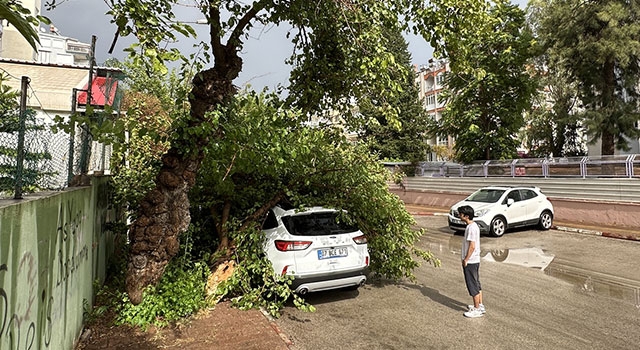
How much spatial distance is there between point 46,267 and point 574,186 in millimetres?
18314

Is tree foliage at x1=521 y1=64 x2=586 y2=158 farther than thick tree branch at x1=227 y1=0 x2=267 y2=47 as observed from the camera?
Yes

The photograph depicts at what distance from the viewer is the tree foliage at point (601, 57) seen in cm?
1778

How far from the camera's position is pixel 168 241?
5.49 metres

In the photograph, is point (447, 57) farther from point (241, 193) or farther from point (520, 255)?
point (520, 255)

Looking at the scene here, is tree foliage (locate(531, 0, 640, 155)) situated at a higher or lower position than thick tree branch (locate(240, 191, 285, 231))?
higher

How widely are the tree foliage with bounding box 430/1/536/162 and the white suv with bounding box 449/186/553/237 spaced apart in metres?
8.22

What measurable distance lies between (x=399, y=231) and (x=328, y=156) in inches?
74.6

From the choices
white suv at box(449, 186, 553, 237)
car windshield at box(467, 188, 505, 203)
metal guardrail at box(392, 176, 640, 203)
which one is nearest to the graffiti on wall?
metal guardrail at box(392, 176, 640, 203)

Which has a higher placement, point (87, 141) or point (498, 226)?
point (87, 141)

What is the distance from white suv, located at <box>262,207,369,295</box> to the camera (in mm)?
5809

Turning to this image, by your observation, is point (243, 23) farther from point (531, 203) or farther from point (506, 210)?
point (531, 203)

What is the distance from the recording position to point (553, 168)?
683 inches

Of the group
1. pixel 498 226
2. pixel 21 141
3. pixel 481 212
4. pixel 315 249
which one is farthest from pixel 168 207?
pixel 498 226

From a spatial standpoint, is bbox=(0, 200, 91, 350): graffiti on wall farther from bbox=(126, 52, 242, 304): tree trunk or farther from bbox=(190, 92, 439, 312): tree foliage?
bbox=(190, 92, 439, 312): tree foliage
